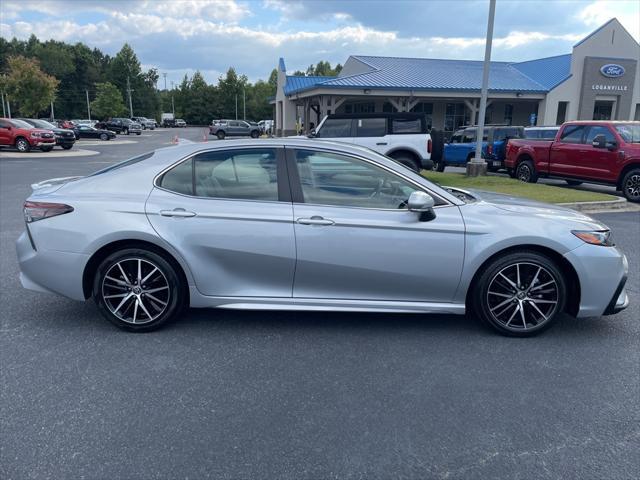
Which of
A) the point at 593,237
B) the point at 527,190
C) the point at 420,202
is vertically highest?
the point at 420,202

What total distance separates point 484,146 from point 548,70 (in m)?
24.0

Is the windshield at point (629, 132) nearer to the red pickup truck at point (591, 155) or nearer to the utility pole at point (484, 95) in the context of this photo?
the red pickup truck at point (591, 155)

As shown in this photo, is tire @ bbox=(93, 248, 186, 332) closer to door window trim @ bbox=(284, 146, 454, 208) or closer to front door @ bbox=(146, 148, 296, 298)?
front door @ bbox=(146, 148, 296, 298)

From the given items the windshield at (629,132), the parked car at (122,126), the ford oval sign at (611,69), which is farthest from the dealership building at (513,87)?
the parked car at (122,126)

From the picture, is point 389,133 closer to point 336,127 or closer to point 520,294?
point 336,127

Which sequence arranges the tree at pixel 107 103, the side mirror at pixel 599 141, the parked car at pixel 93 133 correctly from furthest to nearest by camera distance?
the tree at pixel 107 103
the parked car at pixel 93 133
the side mirror at pixel 599 141

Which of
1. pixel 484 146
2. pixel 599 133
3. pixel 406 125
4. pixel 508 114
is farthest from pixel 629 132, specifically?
pixel 508 114

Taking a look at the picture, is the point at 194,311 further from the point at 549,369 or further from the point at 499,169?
the point at 499,169

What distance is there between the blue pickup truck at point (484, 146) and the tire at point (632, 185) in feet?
16.9

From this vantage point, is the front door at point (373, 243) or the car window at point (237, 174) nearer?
the front door at point (373, 243)

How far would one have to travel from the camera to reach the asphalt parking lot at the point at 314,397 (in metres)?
2.56

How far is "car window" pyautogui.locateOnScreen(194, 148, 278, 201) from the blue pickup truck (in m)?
13.8

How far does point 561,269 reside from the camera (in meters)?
4.04

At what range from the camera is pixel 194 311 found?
15.1ft
